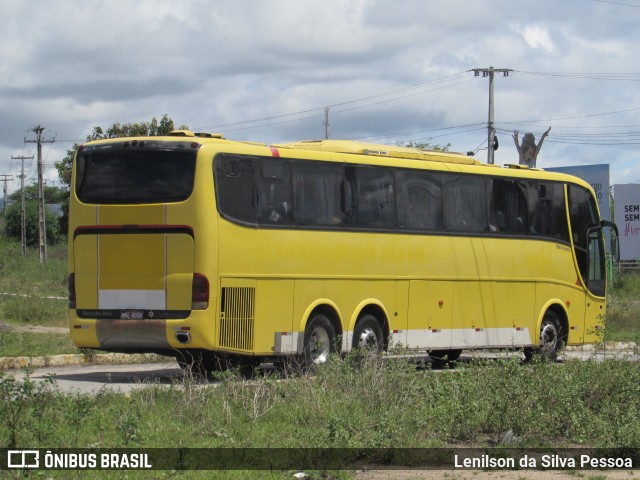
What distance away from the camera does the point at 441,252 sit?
65.4ft

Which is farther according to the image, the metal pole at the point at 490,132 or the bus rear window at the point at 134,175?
the metal pole at the point at 490,132

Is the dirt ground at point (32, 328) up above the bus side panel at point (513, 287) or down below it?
below

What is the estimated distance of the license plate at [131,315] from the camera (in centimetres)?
1598

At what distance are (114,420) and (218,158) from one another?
19.2 ft

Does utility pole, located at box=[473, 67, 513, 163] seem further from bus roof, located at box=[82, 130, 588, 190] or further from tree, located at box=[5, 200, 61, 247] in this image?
tree, located at box=[5, 200, 61, 247]

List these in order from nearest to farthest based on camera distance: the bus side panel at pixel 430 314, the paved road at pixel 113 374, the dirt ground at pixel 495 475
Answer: the dirt ground at pixel 495 475 < the paved road at pixel 113 374 < the bus side panel at pixel 430 314

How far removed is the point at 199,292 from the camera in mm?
15633

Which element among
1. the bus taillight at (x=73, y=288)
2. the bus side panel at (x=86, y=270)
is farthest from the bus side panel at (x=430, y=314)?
the bus taillight at (x=73, y=288)

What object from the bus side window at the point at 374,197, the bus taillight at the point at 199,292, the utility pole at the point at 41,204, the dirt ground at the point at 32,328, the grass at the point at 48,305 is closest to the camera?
the bus taillight at the point at 199,292

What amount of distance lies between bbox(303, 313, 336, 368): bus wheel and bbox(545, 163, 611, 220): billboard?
31.9m

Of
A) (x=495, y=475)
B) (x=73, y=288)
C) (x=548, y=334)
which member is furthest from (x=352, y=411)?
(x=548, y=334)

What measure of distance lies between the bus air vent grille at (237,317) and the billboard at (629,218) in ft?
130

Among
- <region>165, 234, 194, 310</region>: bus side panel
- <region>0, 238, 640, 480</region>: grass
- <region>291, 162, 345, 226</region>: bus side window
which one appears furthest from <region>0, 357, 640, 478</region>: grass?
<region>291, 162, 345, 226</region>: bus side window

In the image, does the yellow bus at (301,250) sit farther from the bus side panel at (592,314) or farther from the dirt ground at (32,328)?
the dirt ground at (32,328)
